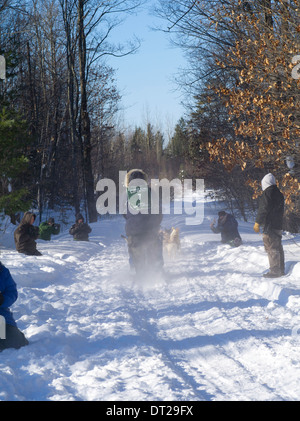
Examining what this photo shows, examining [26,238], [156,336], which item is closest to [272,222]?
[156,336]

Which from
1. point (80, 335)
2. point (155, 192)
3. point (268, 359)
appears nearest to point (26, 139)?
point (155, 192)

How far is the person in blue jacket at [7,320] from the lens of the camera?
189 inches

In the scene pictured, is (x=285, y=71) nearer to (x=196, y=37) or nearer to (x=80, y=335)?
(x=80, y=335)

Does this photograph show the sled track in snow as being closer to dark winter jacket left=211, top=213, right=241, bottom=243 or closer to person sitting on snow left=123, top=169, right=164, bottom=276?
person sitting on snow left=123, top=169, right=164, bottom=276

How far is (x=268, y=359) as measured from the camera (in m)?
4.43

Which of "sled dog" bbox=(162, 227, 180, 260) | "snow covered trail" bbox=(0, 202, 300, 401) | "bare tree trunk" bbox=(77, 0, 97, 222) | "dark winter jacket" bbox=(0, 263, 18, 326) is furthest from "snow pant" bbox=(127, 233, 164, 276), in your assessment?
"bare tree trunk" bbox=(77, 0, 97, 222)

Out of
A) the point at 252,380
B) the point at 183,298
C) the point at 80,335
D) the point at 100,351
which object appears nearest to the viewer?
the point at 252,380

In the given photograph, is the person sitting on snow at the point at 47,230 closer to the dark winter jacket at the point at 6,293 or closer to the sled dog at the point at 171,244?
the sled dog at the point at 171,244

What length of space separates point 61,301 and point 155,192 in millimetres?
3391

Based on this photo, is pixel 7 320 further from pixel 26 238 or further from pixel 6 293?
pixel 26 238

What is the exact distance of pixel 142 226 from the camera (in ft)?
31.0

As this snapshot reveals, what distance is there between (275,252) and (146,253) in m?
2.57

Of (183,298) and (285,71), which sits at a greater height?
(285,71)
